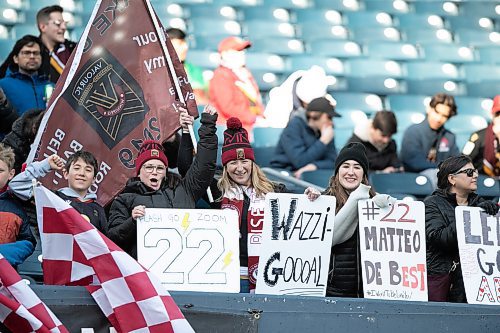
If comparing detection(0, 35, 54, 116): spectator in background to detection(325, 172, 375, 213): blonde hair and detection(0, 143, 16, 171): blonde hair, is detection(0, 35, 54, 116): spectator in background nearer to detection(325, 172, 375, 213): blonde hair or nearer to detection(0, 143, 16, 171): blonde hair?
detection(0, 143, 16, 171): blonde hair

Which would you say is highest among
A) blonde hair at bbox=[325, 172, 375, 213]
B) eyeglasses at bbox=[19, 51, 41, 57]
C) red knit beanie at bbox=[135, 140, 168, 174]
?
eyeglasses at bbox=[19, 51, 41, 57]

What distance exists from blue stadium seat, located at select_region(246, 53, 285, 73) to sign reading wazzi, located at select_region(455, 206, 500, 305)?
25.1 ft

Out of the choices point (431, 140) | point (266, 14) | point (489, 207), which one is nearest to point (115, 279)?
point (489, 207)

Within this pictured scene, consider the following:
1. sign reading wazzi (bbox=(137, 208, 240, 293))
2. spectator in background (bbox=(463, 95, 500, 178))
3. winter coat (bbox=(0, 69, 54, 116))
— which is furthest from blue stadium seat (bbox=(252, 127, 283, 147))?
sign reading wazzi (bbox=(137, 208, 240, 293))

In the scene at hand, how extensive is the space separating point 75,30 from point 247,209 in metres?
7.31

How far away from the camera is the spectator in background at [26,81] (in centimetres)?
1011

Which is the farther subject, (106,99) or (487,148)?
(487,148)

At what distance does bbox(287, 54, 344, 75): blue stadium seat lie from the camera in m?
15.7

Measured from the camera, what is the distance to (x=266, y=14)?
17062 mm

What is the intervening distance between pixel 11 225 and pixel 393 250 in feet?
7.01

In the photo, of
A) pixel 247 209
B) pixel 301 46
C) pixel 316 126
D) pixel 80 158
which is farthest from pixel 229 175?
pixel 301 46

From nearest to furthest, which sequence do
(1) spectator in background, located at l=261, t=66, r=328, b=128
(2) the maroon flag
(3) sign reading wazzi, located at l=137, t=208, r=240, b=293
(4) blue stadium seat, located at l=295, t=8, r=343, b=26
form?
(3) sign reading wazzi, located at l=137, t=208, r=240, b=293, (2) the maroon flag, (1) spectator in background, located at l=261, t=66, r=328, b=128, (4) blue stadium seat, located at l=295, t=8, r=343, b=26

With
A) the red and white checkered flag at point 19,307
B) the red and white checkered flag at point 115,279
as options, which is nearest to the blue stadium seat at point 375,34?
the red and white checkered flag at point 115,279

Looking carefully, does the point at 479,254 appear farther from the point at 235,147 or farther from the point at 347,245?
the point at 235,147
